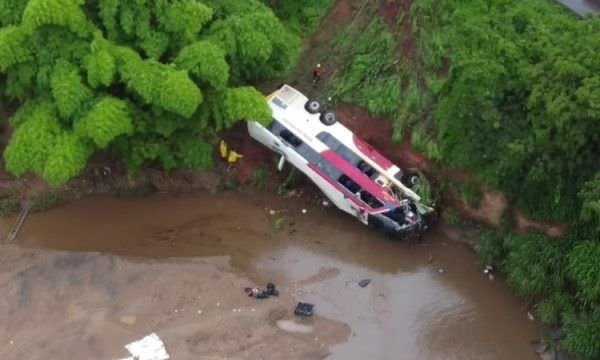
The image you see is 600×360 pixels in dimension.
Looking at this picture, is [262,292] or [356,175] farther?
[356,175]

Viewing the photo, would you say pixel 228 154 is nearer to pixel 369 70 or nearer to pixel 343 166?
pixel 343 166

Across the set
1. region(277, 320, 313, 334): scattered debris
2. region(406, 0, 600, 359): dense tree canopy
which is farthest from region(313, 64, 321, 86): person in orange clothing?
region(277, 320, 313, 334): scattered debris

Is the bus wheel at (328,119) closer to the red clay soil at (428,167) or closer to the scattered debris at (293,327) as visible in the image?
the red clay soil at (428,167)

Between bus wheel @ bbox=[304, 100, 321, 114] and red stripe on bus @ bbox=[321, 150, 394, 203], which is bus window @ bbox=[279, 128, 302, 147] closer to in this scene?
red stripe on bus @ bbox=[321, 150, 394, 203]

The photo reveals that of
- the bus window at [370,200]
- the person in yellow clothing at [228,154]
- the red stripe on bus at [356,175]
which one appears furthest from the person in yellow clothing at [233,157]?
the bus window at [370,200]

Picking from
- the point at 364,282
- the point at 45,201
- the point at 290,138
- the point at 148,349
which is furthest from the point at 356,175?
the point at 45,201

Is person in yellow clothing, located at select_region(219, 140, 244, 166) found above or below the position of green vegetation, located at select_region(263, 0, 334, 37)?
below

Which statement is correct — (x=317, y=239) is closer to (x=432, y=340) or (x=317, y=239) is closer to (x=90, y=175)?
(x=432, y=340)
